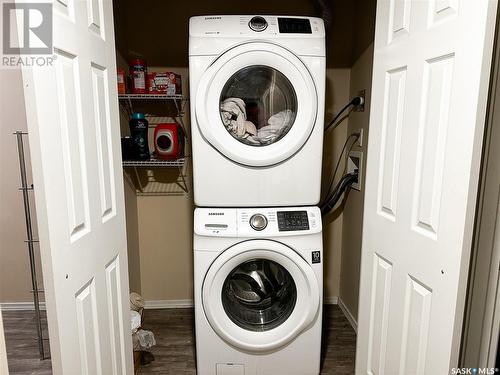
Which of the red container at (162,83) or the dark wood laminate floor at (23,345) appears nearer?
the dark wood laminate floor at (23,345)

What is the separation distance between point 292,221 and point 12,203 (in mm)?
1837

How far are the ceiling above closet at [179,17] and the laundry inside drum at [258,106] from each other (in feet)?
2.43

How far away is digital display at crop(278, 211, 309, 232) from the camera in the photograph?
170 cm

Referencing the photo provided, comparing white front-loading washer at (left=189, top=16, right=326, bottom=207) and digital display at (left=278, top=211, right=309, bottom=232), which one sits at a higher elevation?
white front-loading washer at (left=189, top=16, right=326, bottom=207)

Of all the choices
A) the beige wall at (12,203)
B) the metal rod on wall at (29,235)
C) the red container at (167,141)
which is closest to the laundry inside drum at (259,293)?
the red container at (167,141)

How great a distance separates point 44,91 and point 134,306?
150cm

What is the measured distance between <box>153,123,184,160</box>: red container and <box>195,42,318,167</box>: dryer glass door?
509mm

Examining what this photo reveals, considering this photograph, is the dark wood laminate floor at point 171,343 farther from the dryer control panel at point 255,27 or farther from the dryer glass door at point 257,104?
the dryer control panel at point 255,27

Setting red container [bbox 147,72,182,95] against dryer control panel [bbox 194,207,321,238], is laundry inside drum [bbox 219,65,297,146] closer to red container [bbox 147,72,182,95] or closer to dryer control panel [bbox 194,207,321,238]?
dryer control panel [bbox 194,207,321,238]

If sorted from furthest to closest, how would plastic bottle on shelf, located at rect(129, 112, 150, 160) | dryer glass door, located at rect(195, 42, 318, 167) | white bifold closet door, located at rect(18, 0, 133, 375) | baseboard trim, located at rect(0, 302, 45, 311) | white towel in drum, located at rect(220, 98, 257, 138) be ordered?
baseboard trim, located at rect(0, 302, 45, 311) < plastic bottle on shelf, located at rect(129, 112, 150, 160) < white towel in drum, located at rect(220, 98, 257, 138) < dryer glass door, located at rect(195, 42, 318, 167) < white bifold closet door, located at rect(18, 0, 133, 375)

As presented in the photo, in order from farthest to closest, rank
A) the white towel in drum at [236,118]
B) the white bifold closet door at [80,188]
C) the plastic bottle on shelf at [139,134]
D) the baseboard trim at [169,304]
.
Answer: the baseboard trim at [169,304] < the plastic bottle on shelf at [139,134] < the white towel in drum at [236,118] < the white bifold closet door at [80,188]

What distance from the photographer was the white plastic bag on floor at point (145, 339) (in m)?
1.98

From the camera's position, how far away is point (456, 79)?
97 cm

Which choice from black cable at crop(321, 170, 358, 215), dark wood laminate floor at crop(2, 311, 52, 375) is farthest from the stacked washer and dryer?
dark wood laminate floor at crop(2, 311, 52, 375)
